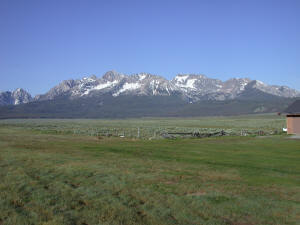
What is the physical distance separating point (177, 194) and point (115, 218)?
371 centimetres

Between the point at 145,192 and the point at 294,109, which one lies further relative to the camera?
the point at 294,109

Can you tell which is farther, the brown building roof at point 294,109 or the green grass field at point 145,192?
the brown building roof at point 294,109

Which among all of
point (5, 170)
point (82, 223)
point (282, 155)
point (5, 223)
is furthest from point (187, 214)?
point (282, 155)

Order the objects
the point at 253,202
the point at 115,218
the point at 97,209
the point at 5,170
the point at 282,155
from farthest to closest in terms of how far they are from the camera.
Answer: the point at 282,155
the point at 5,170
the point at 253,202
the point at 97,209
the point at 115,218

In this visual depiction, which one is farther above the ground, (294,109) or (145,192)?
(294,109)

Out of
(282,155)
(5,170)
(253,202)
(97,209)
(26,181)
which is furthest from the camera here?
(282,155)

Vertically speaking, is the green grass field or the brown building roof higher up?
the brown building roof

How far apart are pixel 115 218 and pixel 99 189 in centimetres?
360

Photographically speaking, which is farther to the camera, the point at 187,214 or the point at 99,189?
the point at 99,189

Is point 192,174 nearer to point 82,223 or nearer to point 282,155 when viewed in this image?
point 82,223

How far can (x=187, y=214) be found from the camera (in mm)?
11469

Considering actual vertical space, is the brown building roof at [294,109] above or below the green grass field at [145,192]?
above

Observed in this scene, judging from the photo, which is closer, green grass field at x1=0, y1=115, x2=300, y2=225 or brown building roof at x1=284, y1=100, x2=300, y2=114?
green grass field at x1=0, y1=115, x2=300, y2=225

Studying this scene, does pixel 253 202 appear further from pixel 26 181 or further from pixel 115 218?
pixel 26 181
